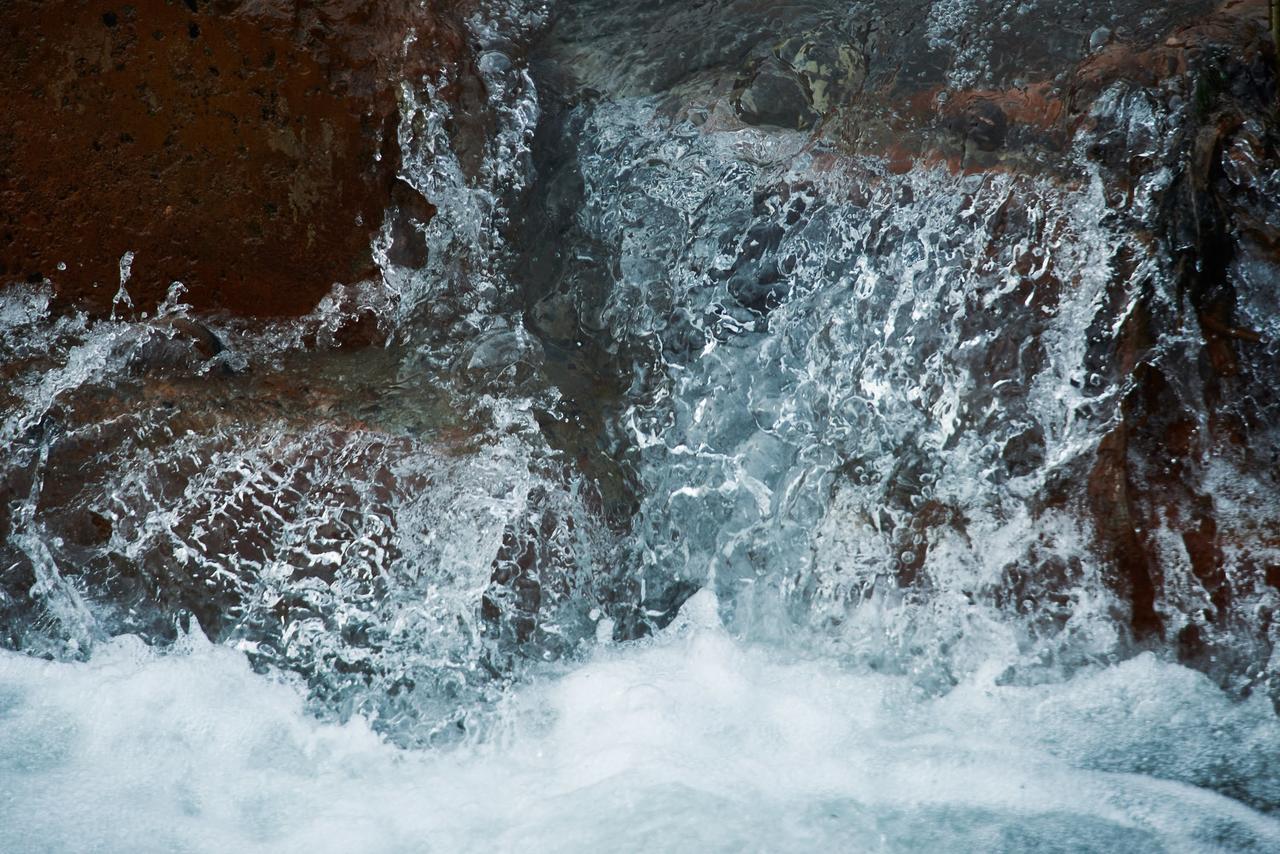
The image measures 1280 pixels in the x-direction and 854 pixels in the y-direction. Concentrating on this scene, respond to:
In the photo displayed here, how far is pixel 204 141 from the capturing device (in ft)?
7.92

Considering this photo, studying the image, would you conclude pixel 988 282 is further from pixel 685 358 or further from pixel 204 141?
pixel 204 141

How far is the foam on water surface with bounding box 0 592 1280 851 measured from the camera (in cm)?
190

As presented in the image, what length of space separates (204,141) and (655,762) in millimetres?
1684

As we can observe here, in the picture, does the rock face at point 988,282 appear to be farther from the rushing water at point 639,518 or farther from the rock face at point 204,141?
the rock face at point 204,141

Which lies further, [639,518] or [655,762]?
[639,518]

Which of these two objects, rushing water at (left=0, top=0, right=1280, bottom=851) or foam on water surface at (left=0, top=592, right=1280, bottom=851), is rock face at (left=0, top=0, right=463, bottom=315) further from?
foam on water surface at (left=0, top=592, right=1280, bottom=851)

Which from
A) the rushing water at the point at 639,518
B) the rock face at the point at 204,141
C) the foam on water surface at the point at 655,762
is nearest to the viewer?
the foam on water surface at the point at 655,762

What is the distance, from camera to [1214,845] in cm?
179

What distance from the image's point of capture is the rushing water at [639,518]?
2012 mm

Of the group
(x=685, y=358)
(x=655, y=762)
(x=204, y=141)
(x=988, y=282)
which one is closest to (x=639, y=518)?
(x=685, y=358)

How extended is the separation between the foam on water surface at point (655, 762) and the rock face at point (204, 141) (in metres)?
0.87

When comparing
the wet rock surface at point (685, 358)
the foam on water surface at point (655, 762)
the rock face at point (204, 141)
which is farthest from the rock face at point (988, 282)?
the rock face at point (204, 141)

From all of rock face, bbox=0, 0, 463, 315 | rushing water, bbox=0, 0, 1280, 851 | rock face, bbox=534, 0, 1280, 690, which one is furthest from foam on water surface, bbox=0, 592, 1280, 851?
rock face, bbox=0, 0, 463, 315

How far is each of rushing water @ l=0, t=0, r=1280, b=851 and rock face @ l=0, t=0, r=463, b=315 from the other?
0.32 feet
